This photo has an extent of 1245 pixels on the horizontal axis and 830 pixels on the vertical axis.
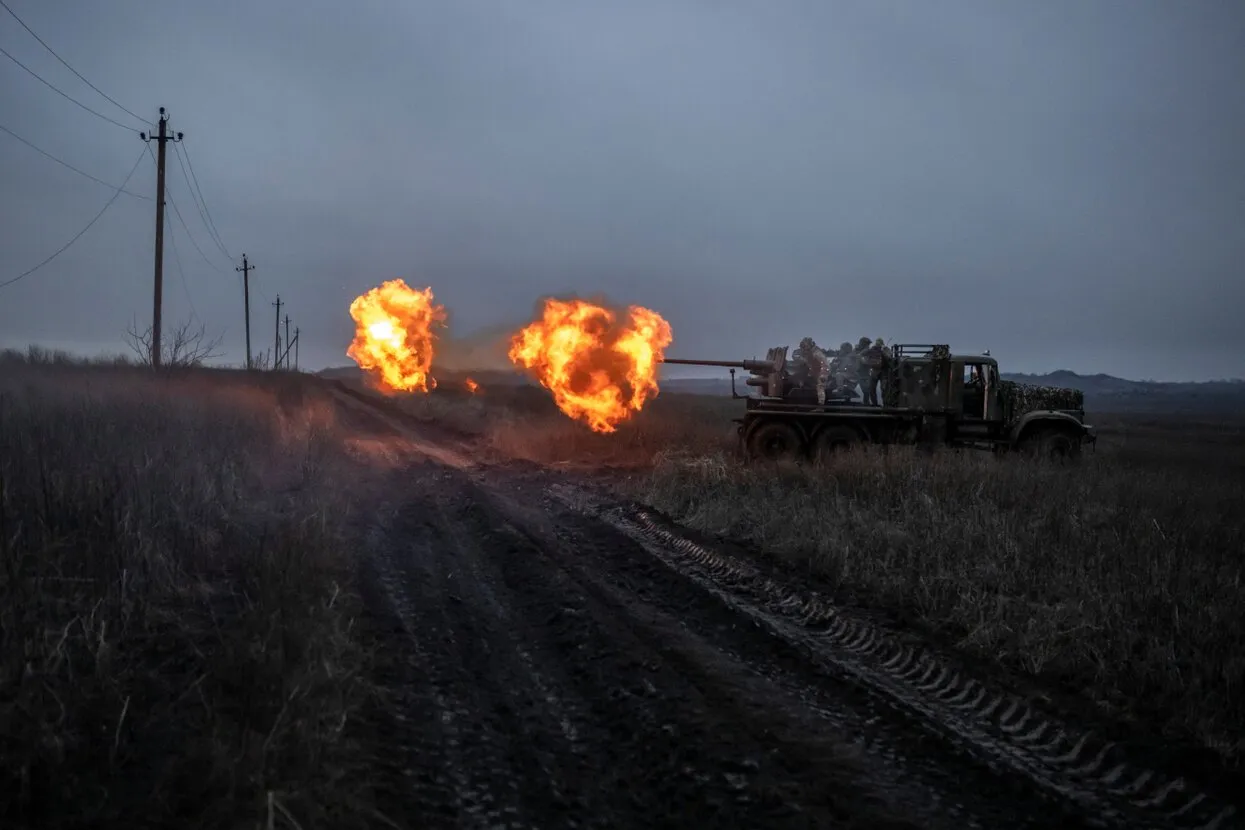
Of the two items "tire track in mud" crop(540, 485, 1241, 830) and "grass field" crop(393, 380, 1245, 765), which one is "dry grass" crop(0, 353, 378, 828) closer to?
"tire track in mud" crop(540, 485, 1241, 830)

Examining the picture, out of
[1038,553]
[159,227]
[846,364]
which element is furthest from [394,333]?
[1038,553]

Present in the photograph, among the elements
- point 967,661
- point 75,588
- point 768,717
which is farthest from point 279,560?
point 967,661

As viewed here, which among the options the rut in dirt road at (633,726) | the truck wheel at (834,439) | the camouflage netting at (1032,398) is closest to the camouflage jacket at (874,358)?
the truck wheel at (834,439)

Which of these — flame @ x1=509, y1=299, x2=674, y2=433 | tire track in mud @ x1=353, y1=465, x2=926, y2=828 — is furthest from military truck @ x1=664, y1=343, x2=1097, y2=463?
tire track in mud @ x1=353, y1=465, x2=926, y2=828

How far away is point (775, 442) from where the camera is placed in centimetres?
1834

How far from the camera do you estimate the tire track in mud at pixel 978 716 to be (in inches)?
161

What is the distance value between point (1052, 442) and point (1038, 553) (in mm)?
10667

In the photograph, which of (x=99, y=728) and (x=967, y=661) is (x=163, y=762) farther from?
(x=967, y=661)

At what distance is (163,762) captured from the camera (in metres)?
3.65

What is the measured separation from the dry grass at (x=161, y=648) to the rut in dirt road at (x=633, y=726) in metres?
0.53

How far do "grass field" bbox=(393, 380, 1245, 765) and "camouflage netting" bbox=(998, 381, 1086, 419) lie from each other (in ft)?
7.88

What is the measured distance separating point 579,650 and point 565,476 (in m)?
10.7

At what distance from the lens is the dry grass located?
3432 millimetres

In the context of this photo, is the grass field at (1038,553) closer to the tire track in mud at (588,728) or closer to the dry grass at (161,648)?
the tire track in mud at (588,728)
